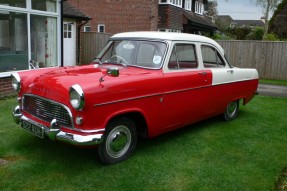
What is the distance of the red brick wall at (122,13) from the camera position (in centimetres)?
1981

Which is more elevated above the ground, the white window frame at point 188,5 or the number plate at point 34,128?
the white window frame at point 188,5

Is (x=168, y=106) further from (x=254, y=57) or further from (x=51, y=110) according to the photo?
(x=254, y=57)

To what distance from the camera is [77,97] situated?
3736 millimetres

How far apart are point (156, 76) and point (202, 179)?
1649 millimetres

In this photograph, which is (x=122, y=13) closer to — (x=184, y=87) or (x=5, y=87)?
(x=5, y=87)

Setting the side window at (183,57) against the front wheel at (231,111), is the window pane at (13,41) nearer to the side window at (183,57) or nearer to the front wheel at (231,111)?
the side window at (183,57)

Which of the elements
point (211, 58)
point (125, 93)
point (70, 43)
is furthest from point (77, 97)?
point (70, 43)

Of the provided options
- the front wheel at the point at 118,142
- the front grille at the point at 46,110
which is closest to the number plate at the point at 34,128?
the front grille at the point at 46,110

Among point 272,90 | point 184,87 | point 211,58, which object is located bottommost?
point 272,90

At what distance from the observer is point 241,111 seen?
8070 mm

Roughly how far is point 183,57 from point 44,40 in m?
6.12

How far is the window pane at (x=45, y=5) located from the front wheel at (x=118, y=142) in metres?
6.48

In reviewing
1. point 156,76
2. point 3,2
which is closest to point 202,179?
point 156,76

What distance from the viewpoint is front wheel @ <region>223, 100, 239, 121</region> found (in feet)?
22.6
